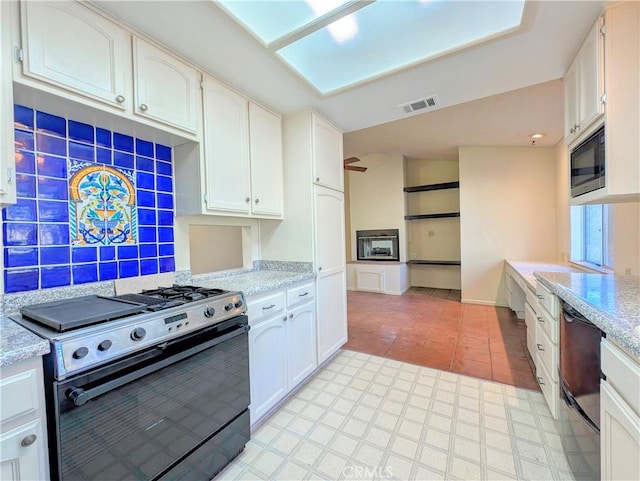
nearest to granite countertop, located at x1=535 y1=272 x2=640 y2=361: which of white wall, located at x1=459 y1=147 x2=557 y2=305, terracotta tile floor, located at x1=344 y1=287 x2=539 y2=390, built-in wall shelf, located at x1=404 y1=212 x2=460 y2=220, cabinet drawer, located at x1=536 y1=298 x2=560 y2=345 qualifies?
cabinet drawer, located at x1=536 y1=298 x2=560 y2=345

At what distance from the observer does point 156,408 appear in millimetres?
1171

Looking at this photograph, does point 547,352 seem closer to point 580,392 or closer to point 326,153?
point 580,392

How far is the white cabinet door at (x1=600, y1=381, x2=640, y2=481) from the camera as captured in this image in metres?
0.81

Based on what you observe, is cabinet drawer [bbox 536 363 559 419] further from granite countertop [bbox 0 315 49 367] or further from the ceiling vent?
granite countertop [bbox 0 315 49 367]

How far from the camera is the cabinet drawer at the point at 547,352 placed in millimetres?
1626

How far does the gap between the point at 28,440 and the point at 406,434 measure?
176cm

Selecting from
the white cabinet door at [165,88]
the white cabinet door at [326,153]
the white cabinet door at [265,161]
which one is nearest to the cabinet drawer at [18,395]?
the white cabinet door at [165,88]

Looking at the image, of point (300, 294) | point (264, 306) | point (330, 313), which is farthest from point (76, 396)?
point (330, 313)

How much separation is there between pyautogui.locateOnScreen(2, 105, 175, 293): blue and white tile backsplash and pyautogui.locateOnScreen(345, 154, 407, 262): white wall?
459cm

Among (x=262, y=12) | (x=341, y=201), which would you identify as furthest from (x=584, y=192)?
(x=262, y=12)

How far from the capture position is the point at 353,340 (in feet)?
10.5

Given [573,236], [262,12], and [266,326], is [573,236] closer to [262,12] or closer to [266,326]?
[266,326]

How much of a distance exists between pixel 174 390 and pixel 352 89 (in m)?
2.17

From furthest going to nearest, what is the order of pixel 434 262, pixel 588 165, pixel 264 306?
pixel 434 262 → pixel 264 306 → pixel 588 165
